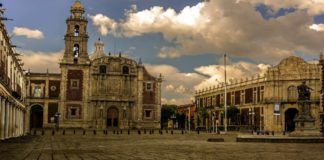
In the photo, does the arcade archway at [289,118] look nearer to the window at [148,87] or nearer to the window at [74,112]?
the window at [148,87]

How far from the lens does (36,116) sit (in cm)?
8538

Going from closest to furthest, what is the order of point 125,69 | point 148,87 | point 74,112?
point 74,112
point 125,69
point 148,87

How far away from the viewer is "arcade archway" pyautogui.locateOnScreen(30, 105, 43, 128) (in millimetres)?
82500

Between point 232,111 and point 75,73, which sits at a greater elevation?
point 75,73

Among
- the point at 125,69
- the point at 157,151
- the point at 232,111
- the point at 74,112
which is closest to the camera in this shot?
the point at 157,151

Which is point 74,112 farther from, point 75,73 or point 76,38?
point 76,38

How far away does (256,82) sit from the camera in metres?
84.4

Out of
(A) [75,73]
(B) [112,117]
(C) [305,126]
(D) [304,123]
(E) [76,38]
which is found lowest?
(B) [112,117]

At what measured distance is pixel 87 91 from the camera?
265 feet

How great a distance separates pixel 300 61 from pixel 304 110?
43.5 metres

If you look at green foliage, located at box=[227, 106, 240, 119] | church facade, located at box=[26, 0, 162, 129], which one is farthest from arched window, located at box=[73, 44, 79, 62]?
green foliage, located at box=[227, 106, 240, 119]

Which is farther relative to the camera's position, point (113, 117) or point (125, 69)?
point (125, 69)

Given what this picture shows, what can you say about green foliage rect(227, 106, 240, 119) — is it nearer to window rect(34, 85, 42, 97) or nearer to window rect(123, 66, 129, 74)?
window rect(123, 66, 129, 74)

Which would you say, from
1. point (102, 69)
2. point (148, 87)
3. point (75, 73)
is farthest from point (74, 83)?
point (148, 87)
